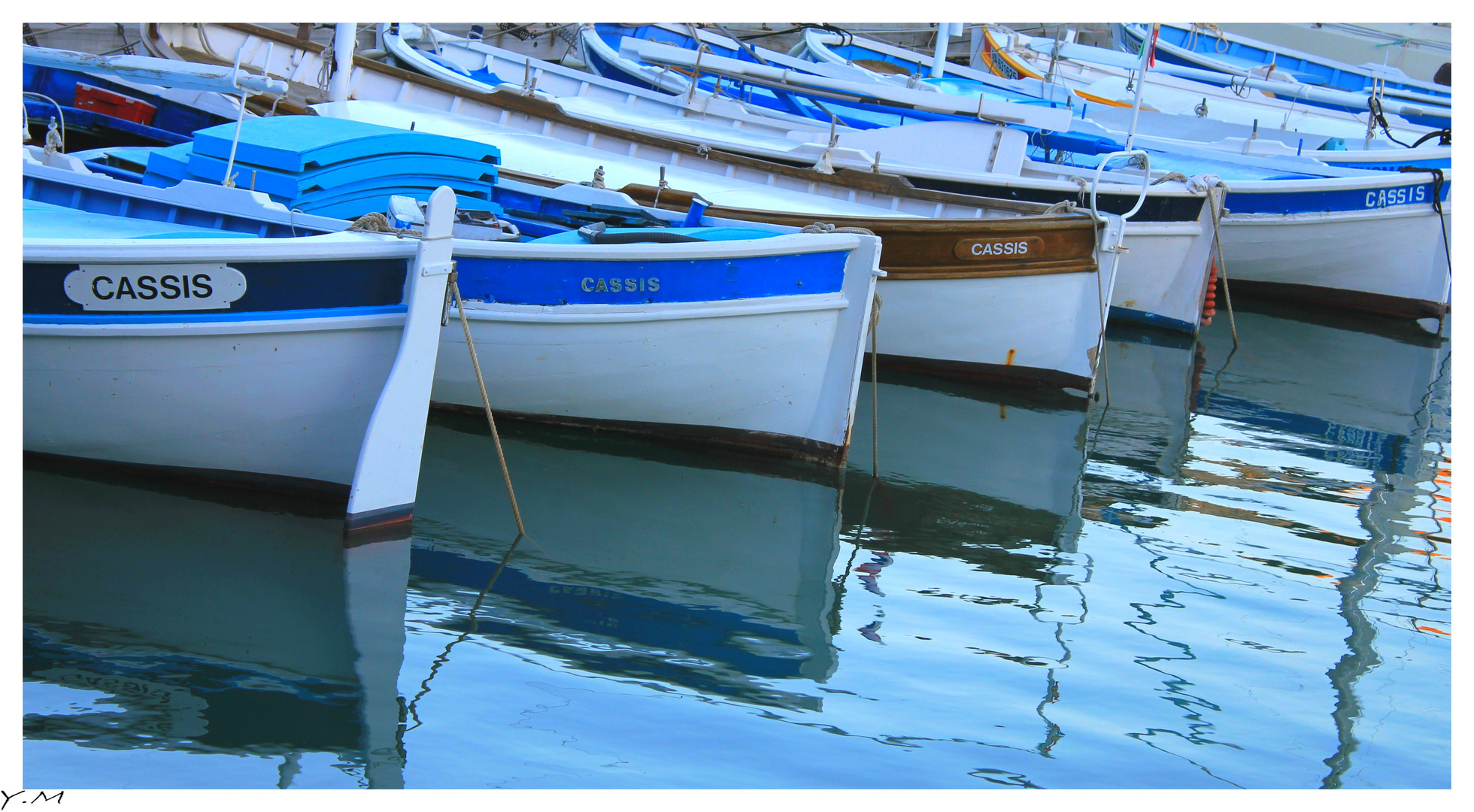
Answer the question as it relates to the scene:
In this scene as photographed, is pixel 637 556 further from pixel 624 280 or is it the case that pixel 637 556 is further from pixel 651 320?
pixel 624 280

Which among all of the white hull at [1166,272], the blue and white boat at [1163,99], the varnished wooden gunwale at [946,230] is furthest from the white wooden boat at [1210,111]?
the varnished wooden gunwale at [946,230]

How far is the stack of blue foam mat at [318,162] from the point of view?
741cm

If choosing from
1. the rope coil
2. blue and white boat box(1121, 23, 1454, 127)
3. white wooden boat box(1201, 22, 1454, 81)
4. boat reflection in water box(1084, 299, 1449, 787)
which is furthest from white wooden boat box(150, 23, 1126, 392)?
white wooden boat box(1201, 22, 1454, 81)

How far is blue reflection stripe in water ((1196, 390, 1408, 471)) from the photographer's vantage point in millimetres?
8805

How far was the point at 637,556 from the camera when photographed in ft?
19.9

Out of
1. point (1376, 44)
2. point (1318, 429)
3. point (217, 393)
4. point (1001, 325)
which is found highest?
point (1376, 44)

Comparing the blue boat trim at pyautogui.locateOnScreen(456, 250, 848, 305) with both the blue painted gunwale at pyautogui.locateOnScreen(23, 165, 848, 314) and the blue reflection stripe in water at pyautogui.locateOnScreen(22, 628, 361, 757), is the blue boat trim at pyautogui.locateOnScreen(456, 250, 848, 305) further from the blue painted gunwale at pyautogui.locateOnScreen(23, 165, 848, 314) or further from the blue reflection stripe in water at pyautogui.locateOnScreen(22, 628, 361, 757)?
the blue reflection stripe in water at pyautogui.locateOnScreen(22, 628, 361, 757)

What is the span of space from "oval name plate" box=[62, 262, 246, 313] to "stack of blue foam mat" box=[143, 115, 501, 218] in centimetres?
186

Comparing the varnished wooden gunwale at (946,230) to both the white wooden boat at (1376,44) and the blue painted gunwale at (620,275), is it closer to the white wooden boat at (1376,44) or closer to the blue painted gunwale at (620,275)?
the blue painted gunwale at (620,275)

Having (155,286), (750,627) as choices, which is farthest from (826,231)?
(155,286)

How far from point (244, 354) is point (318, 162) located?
210 cm

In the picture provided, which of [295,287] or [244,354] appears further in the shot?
[244,354]

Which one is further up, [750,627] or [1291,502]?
[1291,502]
